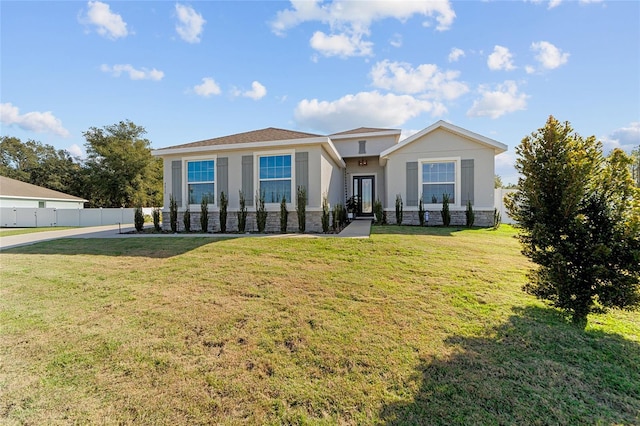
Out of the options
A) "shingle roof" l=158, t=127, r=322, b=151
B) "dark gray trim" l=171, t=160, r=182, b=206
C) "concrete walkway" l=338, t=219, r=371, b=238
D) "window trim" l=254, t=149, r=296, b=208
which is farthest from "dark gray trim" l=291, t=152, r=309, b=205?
"dark gray trim" l=171, t=160, r=182, b=206

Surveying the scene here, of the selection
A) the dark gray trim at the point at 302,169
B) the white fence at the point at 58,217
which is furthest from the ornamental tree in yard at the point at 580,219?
the white fence at the point at 58,217

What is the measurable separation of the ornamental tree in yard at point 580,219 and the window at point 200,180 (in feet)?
35.8

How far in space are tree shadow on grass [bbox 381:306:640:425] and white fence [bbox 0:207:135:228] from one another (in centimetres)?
2591

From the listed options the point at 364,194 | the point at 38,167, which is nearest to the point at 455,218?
the point at 364,194

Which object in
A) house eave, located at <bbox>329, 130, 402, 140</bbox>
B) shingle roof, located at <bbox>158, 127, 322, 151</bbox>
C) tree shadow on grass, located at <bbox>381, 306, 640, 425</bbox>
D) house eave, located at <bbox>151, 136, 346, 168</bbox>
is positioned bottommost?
tree shadow on grass, located at <bbox>381, 306, 640, 425</bbox>

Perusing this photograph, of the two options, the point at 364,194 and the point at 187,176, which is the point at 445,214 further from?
the point at 187,176

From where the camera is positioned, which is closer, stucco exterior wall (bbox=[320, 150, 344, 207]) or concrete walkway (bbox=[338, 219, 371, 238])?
concrete walkway (bbox=[338, 219, 371, 238])

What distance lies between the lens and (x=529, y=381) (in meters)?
2.73

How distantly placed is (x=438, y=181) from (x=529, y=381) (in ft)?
35.6

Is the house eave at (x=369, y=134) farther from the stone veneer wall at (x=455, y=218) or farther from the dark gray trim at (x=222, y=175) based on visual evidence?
the dark gray trim at (x=222, y=175)

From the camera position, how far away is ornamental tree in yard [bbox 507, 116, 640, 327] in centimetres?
354

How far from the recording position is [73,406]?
2605 millimetres

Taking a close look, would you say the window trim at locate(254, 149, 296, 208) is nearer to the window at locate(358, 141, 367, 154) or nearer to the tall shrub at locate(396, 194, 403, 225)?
the tall shrub at locate(396, 194, 403, 225)

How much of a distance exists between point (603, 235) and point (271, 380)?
453 centimetres
